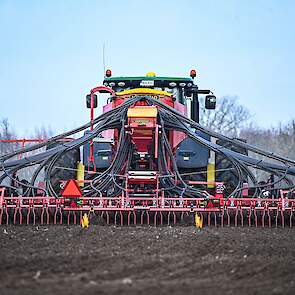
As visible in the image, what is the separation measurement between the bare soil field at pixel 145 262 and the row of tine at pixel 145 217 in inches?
45.7

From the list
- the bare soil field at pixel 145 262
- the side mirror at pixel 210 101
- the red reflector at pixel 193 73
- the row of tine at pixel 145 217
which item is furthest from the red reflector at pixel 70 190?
the red reflector at pixel 193 73

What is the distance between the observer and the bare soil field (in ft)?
14.6

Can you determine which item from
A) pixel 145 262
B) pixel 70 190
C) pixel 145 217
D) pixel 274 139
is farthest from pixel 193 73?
pixel 274 139

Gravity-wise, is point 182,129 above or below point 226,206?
above

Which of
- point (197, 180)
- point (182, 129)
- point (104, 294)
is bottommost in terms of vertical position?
point (104, 294)

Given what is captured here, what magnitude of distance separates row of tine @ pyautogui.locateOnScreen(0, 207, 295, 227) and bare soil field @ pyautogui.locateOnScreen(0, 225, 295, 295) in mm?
1161

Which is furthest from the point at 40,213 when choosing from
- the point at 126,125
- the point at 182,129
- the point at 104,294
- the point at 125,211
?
the point at 104,294

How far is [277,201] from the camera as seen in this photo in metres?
9.30

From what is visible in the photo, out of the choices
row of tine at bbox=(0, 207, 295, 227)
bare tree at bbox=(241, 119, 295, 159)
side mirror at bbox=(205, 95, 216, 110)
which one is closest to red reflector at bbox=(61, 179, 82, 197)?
row of tine at bbox=(0, 207, 295, 227)

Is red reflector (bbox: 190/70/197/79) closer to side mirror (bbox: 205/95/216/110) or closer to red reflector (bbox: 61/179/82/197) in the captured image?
side mirror (bbox: 205/95/216/110)

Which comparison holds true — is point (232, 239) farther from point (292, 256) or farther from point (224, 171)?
point (224, 171)

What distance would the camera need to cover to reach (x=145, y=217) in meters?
9.22

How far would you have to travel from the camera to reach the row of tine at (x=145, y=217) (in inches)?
360

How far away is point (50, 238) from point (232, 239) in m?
2.18
